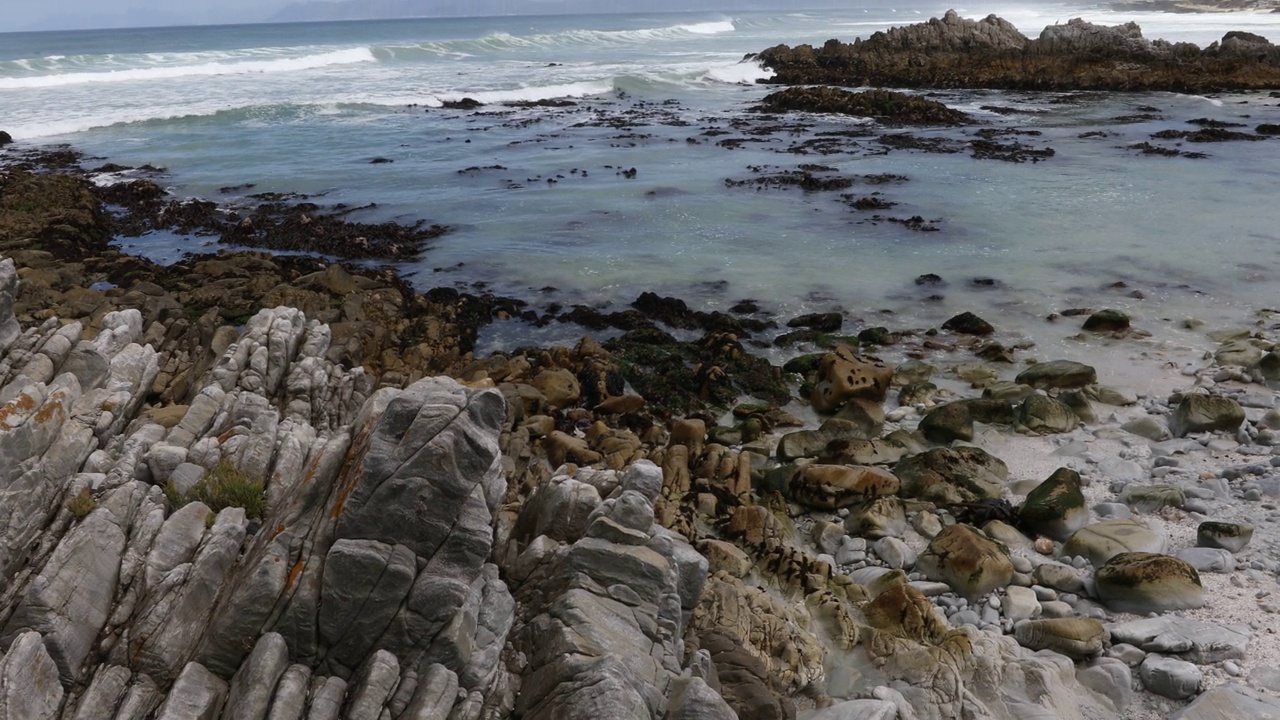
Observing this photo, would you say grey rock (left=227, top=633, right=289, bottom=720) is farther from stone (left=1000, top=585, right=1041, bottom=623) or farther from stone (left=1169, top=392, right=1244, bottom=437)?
stone (left=1169, top=392, right=1244, bottom=437)

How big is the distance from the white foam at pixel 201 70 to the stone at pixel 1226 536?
2583 inches

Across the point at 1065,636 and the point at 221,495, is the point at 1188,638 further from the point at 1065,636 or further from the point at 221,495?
the point at 221,495

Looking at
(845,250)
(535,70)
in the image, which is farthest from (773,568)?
(535,70)

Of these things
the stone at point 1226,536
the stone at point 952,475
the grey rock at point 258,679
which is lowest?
the stone at point 952,475

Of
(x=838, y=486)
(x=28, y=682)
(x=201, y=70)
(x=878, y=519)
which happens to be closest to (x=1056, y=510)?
(x=878, y=519)

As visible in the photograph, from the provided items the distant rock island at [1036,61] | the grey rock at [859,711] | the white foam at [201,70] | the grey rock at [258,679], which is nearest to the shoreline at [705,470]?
the grey rock at [258,679]

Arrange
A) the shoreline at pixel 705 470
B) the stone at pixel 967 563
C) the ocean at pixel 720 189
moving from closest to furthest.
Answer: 1. the shoreline at pixel 705 470
2. the stone at pixel 967 563
3. the ocean at pixel 720 189

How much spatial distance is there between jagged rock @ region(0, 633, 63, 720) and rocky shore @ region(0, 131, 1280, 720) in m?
0.02

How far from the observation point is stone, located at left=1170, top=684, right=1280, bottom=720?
606 centimetres

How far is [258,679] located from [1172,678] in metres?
6.83

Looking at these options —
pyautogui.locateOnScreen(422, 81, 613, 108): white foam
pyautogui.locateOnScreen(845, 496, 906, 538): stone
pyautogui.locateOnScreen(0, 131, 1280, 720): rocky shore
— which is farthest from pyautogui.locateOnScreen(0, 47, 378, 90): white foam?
pyautogui.locateOnScreen(845, 496, 906, 538): stone

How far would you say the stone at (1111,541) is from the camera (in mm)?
8273

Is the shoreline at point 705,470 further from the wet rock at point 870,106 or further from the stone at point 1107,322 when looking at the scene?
the wet rock at point 870,106

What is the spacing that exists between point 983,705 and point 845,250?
47.6ft
